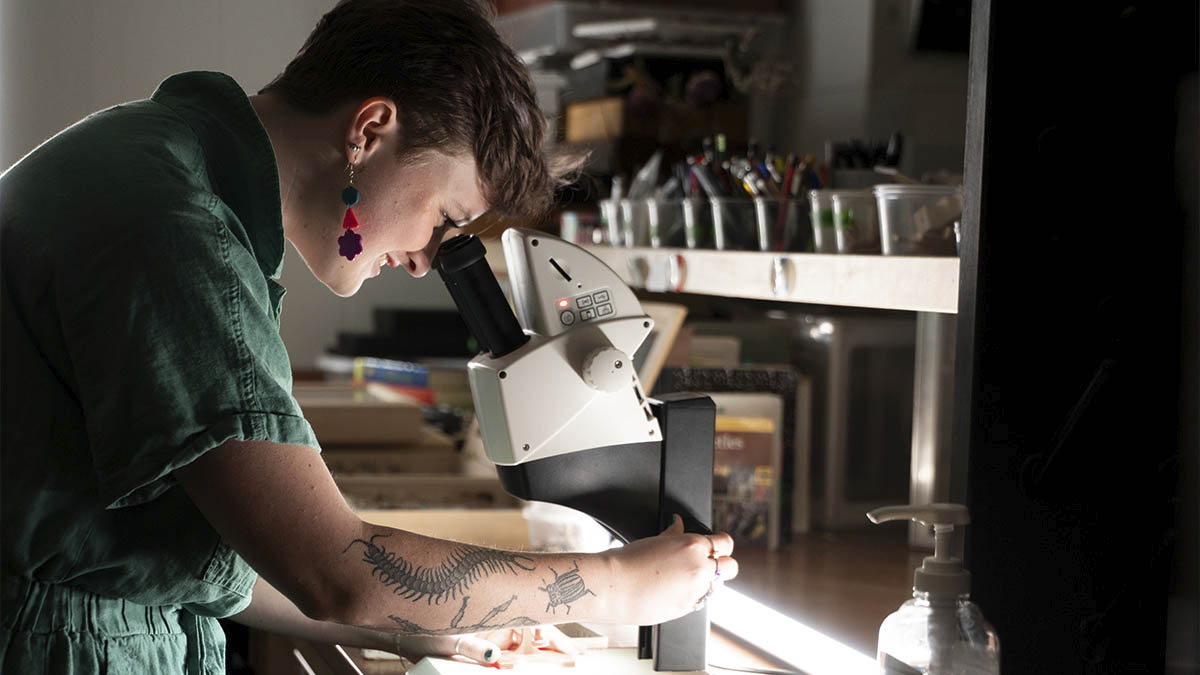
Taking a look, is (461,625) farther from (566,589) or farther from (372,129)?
(372,129)

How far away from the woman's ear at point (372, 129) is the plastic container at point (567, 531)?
2.72ft

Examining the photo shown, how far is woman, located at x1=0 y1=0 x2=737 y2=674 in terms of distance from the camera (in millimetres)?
946

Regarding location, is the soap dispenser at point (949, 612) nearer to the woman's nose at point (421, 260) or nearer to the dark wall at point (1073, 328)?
the dark wall at point (1073, 328)

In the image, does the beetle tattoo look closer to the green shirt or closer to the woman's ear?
the green shirt

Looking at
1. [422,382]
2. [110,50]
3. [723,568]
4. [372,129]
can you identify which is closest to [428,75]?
[372,129]

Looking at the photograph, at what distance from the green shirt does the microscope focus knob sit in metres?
0.31

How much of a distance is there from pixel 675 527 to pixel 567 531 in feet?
1.96

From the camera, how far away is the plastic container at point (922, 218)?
1.43m

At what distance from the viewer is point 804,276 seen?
159cm

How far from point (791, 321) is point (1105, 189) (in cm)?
148

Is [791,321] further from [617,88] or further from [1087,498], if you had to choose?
[1087,498]

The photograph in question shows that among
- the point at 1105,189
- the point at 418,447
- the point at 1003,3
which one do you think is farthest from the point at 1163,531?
the point at 418,447

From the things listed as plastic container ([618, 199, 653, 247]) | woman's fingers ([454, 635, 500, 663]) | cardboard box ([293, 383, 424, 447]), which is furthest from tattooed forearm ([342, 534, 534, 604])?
cardboard box ([293, 383, 424, 447])

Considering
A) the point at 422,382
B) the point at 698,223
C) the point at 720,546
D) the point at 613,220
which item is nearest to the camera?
the point at 720,546
